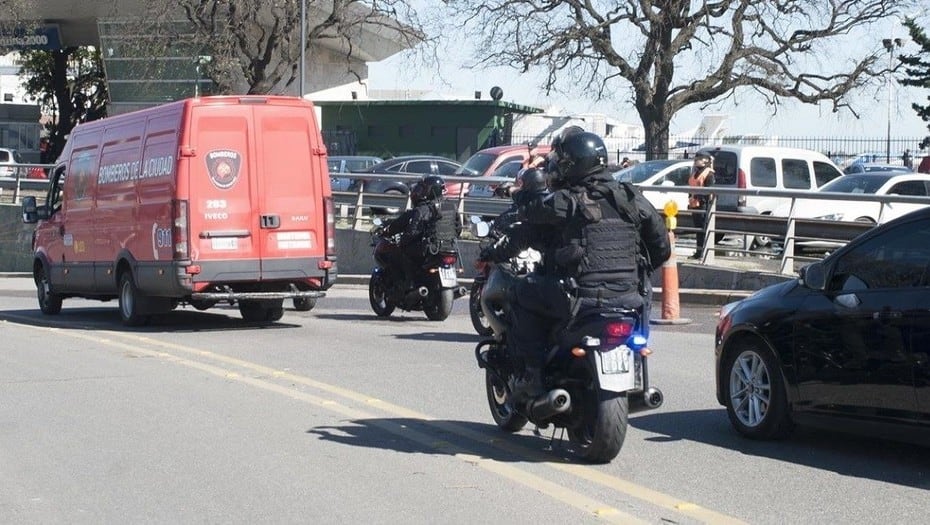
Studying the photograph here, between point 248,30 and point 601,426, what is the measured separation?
36811 mm

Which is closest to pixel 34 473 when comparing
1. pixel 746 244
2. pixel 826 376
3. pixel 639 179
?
pixel 826 376

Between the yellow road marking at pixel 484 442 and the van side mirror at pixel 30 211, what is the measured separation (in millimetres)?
5873

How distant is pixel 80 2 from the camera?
5691cm

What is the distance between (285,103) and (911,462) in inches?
362

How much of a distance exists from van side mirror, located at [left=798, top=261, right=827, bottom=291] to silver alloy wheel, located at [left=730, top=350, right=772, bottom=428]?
2.03ft

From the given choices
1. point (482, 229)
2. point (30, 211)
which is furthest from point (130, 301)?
point (482, 229)

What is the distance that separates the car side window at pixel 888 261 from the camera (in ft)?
23.8

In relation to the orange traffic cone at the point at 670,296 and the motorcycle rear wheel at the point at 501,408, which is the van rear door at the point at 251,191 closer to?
the orange traffic cone at the point at 670,296

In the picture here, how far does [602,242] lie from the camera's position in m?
7.26

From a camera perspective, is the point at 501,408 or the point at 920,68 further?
the point at 920,68

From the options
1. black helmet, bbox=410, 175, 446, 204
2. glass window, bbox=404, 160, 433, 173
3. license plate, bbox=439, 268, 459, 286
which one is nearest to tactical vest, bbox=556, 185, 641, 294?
black helmet, bbox=410, 175, 446, 204

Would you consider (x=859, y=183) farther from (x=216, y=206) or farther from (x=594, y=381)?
(x=594, y=381)

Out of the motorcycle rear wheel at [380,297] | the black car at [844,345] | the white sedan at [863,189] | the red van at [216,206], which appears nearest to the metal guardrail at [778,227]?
the white sedan at [863,189]

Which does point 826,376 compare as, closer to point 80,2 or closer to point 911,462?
point 911,462
